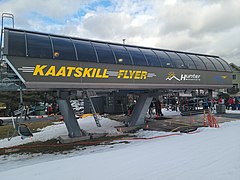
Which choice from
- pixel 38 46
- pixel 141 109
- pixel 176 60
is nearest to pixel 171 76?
pixel 176 60

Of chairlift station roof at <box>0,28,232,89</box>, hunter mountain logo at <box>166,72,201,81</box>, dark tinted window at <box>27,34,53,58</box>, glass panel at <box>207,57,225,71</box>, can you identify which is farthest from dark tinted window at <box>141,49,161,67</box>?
glass panel at <box>207,57,225,71</box>

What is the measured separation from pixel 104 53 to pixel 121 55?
1.20 m

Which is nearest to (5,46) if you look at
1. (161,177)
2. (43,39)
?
(43,39)

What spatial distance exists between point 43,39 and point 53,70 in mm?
1864

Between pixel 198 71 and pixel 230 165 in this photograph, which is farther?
pixel 198 71

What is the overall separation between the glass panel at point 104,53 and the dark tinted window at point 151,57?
284cm

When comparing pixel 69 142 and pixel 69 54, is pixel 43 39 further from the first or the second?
pixel 69 142

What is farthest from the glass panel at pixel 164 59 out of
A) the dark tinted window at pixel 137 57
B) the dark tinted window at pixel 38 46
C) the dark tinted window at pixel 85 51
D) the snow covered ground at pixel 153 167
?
the snow covered ground at pixel 153 167

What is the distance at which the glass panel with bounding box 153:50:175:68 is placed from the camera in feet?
45.4

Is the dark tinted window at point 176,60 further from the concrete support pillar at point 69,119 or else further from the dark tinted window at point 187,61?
the concrete support pillar at point 69,119

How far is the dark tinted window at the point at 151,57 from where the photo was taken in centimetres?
1318

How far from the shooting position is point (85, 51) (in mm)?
10844

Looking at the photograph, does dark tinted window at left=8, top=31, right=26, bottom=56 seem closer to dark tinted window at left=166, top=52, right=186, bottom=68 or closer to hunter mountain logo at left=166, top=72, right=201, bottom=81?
hunter mountain logo at left=166, top=72, right=201, bottom=81

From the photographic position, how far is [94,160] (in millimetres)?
5957
